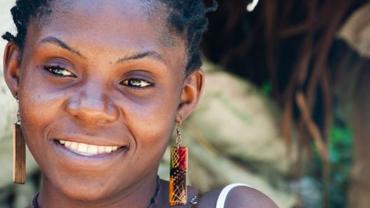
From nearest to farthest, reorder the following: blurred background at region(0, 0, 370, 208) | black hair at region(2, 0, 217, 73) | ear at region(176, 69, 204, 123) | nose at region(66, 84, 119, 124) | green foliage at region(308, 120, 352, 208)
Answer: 1. nose at region(66, 84, 119, 124)
2. black hair at region(2, 0, 217, 73)
3. ear at region(176, 69, 204, 123)
4. blurred background at region(0, 0, 370, 208)
5. green foliage at region(308, 120, 352, 208)

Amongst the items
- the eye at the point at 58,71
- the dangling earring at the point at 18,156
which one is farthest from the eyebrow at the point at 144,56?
the dangling earring at the point at 18,156

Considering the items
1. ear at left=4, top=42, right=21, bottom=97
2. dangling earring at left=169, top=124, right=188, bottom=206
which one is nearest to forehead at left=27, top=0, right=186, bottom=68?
ear at left=4, top=42, right=21, bottom=97

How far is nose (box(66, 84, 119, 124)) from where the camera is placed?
1.84 meters

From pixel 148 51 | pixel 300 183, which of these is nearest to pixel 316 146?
pixel 300 183

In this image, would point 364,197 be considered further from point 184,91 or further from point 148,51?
point 148,51

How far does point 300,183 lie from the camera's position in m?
3.46

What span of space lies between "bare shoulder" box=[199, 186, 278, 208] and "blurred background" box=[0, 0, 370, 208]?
930mm

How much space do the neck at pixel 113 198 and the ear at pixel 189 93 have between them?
0.56ft

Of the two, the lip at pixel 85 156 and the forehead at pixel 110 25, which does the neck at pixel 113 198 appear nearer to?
the lip at pixel 85 156

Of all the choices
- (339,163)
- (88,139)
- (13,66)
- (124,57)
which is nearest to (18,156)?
(13,66)

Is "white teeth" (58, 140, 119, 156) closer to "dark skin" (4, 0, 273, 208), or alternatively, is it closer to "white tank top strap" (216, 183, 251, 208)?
"dark skin" (4, 0, 273, 208)

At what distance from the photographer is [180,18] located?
199 cm

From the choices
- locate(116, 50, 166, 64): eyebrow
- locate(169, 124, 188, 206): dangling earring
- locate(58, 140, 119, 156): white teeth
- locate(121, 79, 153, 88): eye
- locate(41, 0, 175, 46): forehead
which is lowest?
locate(169, 124, 188, 206): dangling earring

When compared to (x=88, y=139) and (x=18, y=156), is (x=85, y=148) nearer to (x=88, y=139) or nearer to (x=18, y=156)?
(x=88, y=139)
